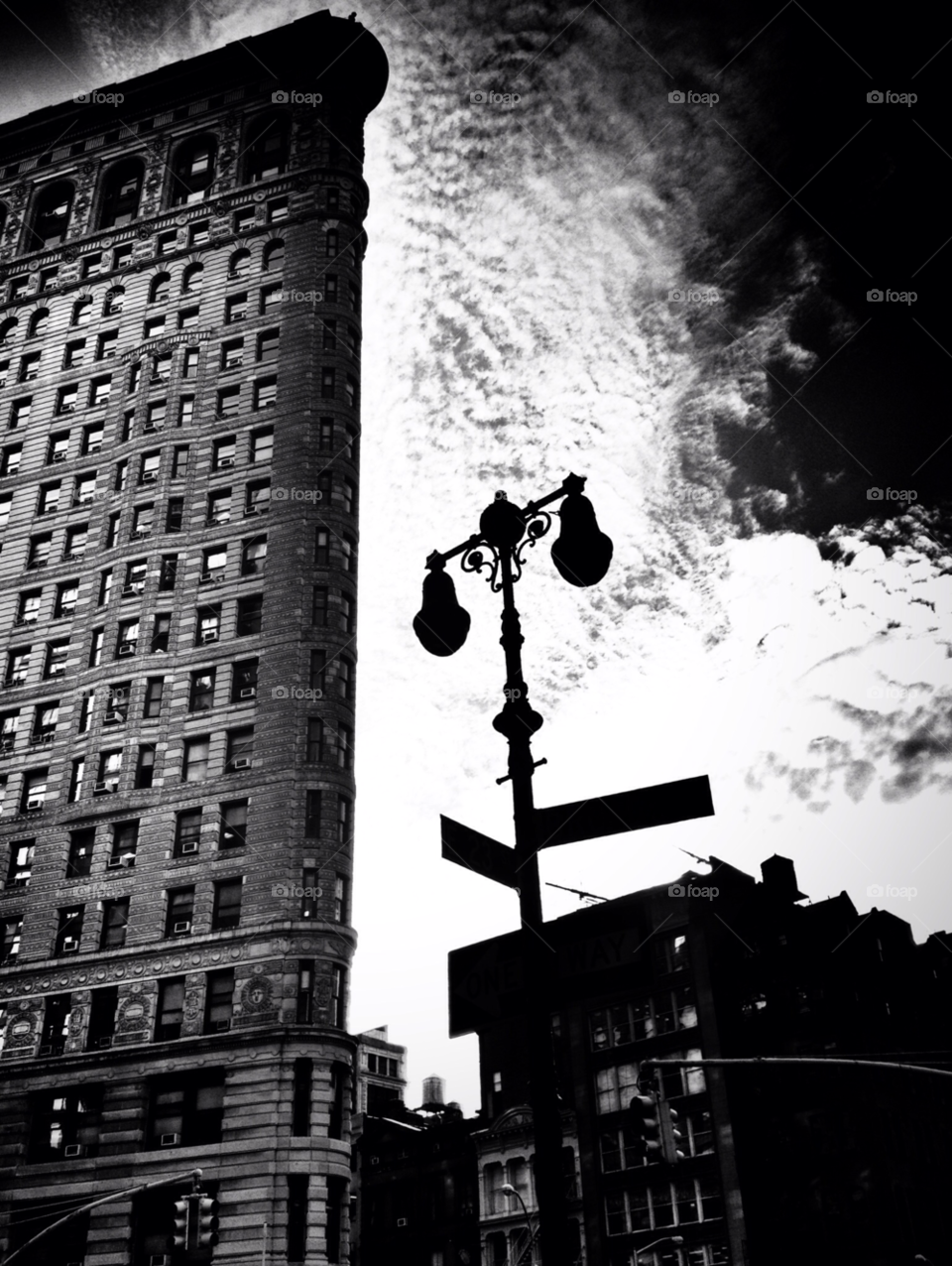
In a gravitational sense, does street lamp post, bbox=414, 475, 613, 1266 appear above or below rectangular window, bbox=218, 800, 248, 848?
below

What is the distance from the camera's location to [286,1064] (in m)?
41.8

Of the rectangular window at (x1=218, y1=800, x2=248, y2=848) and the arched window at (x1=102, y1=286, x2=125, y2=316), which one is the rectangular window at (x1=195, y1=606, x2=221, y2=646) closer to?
the rectangular window at (x1=218, y1=800, x2=248, y2=848)

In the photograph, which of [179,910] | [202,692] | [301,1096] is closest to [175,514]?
[202,692]

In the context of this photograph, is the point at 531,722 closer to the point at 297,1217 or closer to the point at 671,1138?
the point at 297,1217

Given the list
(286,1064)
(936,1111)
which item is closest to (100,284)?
(286,1064)

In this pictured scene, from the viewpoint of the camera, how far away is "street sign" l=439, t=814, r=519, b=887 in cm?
885

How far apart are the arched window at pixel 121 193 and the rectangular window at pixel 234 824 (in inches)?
1575

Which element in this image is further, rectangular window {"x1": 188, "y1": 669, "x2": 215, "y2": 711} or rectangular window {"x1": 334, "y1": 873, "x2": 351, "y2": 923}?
rectangular window {"x1": 188, "y1": 669, "x2": 215, "y2": 711}

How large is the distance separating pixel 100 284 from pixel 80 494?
49.3 ft

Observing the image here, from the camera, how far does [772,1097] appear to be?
5381cm

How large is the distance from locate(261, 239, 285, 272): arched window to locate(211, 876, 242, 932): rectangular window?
34.8 m

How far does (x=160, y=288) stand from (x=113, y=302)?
3013mm

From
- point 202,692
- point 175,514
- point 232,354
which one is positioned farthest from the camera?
point 232,354

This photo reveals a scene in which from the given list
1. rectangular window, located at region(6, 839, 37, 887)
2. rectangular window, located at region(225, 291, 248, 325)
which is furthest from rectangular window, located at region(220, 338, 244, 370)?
rectangular window, located at region(6, 839, 37, 887)
